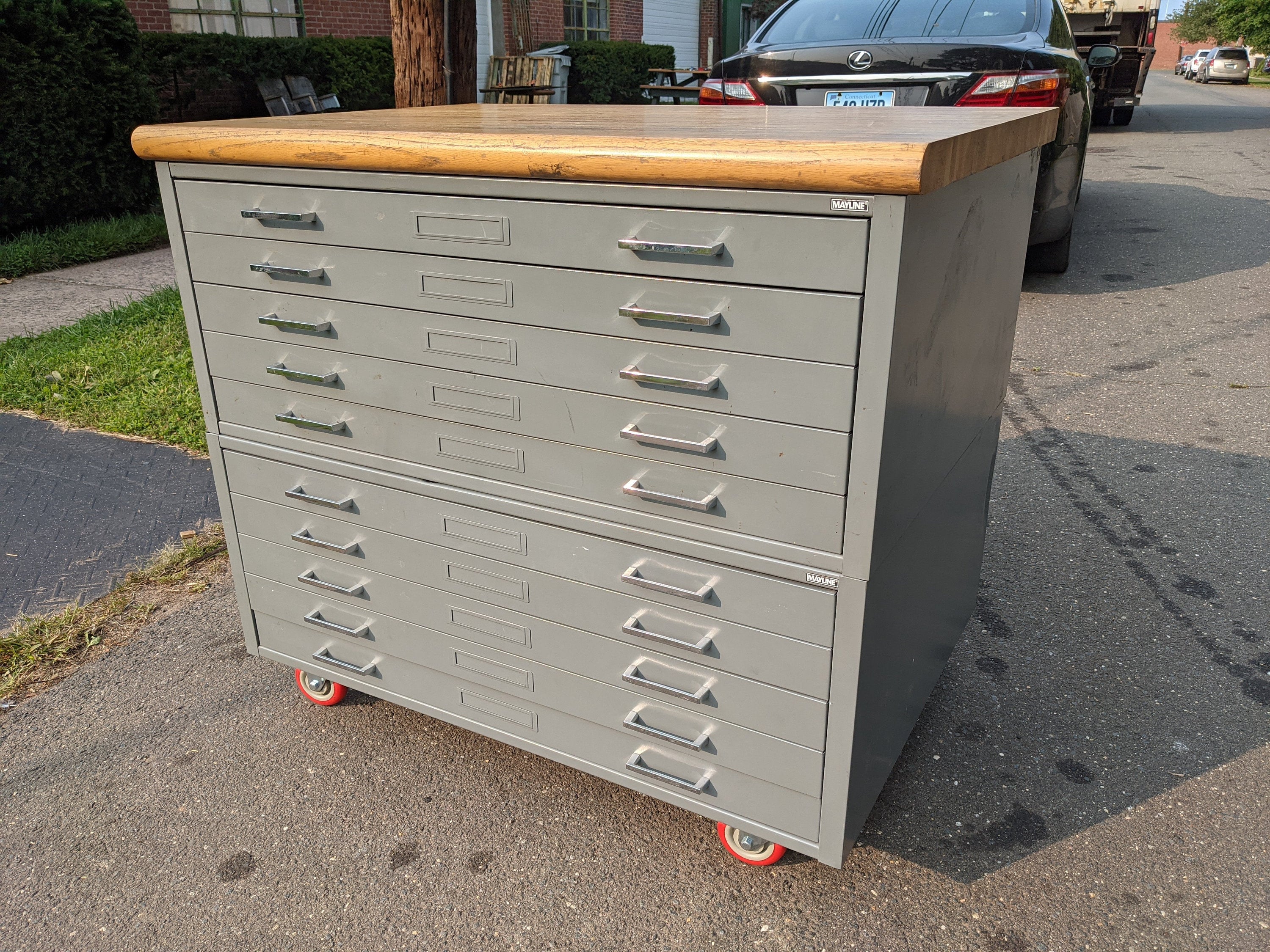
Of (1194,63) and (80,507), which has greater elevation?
(1194,63)

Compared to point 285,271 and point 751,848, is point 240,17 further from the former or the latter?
point 751,848

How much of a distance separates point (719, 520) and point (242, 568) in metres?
1.31

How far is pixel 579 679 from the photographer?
1.93 m

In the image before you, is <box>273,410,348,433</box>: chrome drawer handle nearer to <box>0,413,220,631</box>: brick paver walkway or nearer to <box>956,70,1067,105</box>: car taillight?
<box>0,413,220,631</box>: brick paver walkway

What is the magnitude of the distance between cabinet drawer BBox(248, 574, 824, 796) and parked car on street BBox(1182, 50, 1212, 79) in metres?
45.2

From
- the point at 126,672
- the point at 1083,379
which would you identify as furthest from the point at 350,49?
the point at 126,672

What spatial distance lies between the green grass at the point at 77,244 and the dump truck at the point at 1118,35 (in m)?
13.0

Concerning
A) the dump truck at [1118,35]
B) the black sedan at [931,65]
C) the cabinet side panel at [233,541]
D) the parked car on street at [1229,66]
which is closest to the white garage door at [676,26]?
the dump truck at [1118,35]

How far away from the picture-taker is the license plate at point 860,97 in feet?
16.5

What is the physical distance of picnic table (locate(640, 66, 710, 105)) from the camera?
12508 millimetres

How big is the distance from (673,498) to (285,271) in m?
0.90

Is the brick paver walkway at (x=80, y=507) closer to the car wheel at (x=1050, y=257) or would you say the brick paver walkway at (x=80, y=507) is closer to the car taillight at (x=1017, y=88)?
the car taillight at (x=1017, y=88)

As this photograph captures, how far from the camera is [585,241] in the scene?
1.55 meters

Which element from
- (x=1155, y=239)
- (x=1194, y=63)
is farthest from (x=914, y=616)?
(x=1194, y=63)
